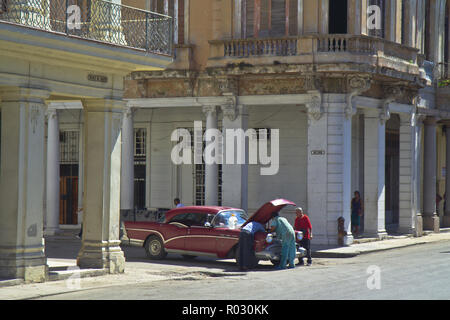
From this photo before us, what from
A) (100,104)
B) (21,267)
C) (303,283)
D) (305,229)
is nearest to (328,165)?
(305,229)

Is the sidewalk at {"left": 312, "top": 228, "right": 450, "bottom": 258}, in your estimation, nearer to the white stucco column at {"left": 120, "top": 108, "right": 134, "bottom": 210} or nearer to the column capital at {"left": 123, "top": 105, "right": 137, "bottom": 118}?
the white stucco column at {"left": 120, "top": 108, "right": 134, "bottom": 210}

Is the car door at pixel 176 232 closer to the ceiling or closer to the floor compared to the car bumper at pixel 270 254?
closer to the ceiling

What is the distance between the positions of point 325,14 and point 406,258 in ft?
29.0

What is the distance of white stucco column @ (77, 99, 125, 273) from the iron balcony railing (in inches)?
59.1

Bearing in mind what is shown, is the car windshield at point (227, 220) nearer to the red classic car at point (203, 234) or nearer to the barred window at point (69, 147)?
the red classic car at point (203, 234)

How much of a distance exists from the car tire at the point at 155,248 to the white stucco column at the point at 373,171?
9810 millimetres

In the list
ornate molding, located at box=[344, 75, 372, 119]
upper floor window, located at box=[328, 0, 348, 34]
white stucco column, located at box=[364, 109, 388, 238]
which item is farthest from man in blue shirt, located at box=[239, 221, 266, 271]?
white stucco column, located at box=[364, 109, 388, 238]

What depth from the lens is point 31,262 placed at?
16.8 m

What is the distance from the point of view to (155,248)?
23.2 meters

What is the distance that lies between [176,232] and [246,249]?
2.68 metres

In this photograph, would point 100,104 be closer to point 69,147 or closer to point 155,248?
point 155,248

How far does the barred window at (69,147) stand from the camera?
34594 millimetres

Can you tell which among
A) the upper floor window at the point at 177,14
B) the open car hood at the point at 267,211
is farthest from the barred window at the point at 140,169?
the open car hood at the point at 267,211

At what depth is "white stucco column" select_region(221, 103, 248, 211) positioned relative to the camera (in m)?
28.8
